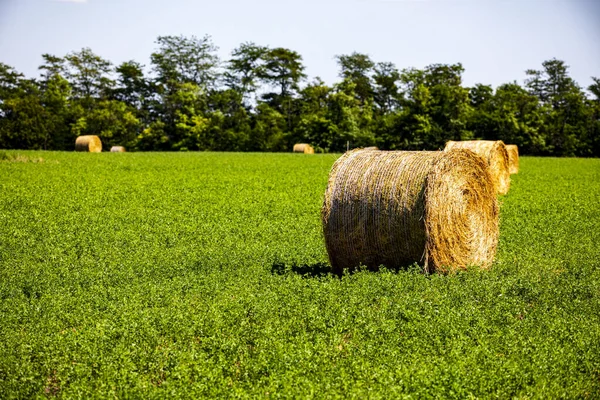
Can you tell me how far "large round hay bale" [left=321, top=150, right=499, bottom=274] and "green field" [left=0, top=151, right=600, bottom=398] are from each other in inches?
20.8

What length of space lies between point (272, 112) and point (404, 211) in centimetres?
6114

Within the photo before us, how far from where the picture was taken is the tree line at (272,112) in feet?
206

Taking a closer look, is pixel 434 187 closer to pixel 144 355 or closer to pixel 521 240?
pixel 521 240

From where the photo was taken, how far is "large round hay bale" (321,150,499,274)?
10883mm

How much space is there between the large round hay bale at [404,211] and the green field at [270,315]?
1.73ft

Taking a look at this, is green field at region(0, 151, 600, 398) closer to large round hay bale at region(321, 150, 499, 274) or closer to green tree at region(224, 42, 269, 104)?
large round hay bale at region(321, 150, 499, 274)

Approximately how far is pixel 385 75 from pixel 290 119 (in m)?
19.3

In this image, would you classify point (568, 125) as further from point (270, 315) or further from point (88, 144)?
point (270, 315)

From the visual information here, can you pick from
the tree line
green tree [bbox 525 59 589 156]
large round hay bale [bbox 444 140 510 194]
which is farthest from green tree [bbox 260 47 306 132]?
large round hay bale [bbox 444 140 510 194]

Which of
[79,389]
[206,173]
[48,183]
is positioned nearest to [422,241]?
[79,389]

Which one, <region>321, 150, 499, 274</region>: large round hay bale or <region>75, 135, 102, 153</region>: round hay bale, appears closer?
<region>321, 150, 499, 274</region>: large round hay bale

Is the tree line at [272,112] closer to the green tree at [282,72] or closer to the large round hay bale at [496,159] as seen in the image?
the green tree at [282,72]

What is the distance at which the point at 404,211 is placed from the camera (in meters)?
10.9

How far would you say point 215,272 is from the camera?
1144 centimetres
